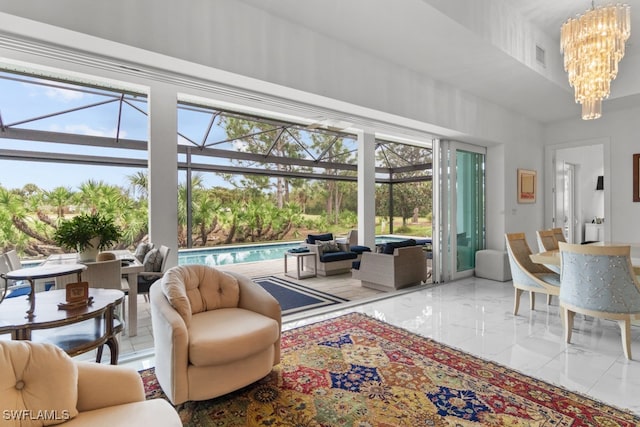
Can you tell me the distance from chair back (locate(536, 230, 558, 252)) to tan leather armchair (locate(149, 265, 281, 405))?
3763mm

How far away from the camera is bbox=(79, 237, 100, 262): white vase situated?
3309 millimetres

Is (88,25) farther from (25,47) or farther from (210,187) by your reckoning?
(210,187)

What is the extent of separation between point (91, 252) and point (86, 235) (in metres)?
0.24

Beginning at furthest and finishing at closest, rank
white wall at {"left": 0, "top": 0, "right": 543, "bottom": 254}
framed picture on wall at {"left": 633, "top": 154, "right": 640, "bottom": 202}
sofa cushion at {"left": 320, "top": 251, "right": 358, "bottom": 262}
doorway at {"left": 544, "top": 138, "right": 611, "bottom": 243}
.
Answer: sofa cushion at {"left": 320, "top": 251, "right": 358, "bottom": 262}
doorway at {"left": 544, "top": 138, "right": 611, "bottom": 243}
framed picture on wall at {"left": 633, "top": 154, "right": 640, "bottom": 202}
white wall at {"left": 0, "top": 0, "right": 543, "bottom": 254}

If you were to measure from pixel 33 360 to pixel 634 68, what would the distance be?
300 inches

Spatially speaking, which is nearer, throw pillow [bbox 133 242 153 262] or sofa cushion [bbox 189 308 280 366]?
sofa cushion [bbox 189 308 280 366]

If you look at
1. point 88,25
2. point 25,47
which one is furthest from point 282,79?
point 25,47

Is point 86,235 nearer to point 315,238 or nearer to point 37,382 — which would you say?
point 37,382

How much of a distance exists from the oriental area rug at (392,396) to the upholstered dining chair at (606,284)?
1.05 metres

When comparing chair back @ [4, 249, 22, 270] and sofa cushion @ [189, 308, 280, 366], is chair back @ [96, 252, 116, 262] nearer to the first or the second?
chair back @ [4, 249, 22, 270]

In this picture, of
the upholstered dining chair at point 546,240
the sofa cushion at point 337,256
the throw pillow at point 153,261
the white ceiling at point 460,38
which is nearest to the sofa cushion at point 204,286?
the throw pillow at point 153,261

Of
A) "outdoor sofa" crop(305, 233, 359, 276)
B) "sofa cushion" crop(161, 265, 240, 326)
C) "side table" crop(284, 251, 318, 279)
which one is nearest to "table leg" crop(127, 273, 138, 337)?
"sofa cushion" crop(161, 265, 240, 326)

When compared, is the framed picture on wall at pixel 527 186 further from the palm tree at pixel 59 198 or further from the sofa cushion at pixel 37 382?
the palm tree at pixel 59 198

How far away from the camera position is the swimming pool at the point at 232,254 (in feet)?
29.8
